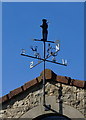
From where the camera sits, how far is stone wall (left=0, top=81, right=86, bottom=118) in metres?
7.69

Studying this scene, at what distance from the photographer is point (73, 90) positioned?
7820 millimetres

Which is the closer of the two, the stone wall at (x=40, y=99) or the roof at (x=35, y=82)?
the stone wall at (x=40, y=99)

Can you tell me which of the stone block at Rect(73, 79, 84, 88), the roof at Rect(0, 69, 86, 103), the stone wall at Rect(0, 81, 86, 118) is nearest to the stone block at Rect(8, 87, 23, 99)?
the roof at Rect(0, 69, 86, 103)

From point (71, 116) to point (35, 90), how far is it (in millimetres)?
1193

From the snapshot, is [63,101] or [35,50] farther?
[35,50]

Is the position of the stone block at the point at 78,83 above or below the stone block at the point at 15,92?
above

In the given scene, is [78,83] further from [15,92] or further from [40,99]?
[15,92]

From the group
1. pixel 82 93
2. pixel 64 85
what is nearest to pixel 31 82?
pixel 64 85

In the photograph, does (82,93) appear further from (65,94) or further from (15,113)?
(15,113)

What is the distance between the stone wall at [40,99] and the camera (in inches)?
303

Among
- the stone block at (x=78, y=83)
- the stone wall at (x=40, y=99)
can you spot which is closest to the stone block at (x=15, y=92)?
the stone wall at (x=40, y=99)

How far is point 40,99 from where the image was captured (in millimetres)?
7863

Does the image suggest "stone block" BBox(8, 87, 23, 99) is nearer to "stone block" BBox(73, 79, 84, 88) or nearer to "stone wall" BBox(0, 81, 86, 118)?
"stone wall" BBox(0, 81, 86, 118)

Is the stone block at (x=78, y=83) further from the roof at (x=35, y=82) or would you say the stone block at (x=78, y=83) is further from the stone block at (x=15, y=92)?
the stone block at (x=15, y=92)
